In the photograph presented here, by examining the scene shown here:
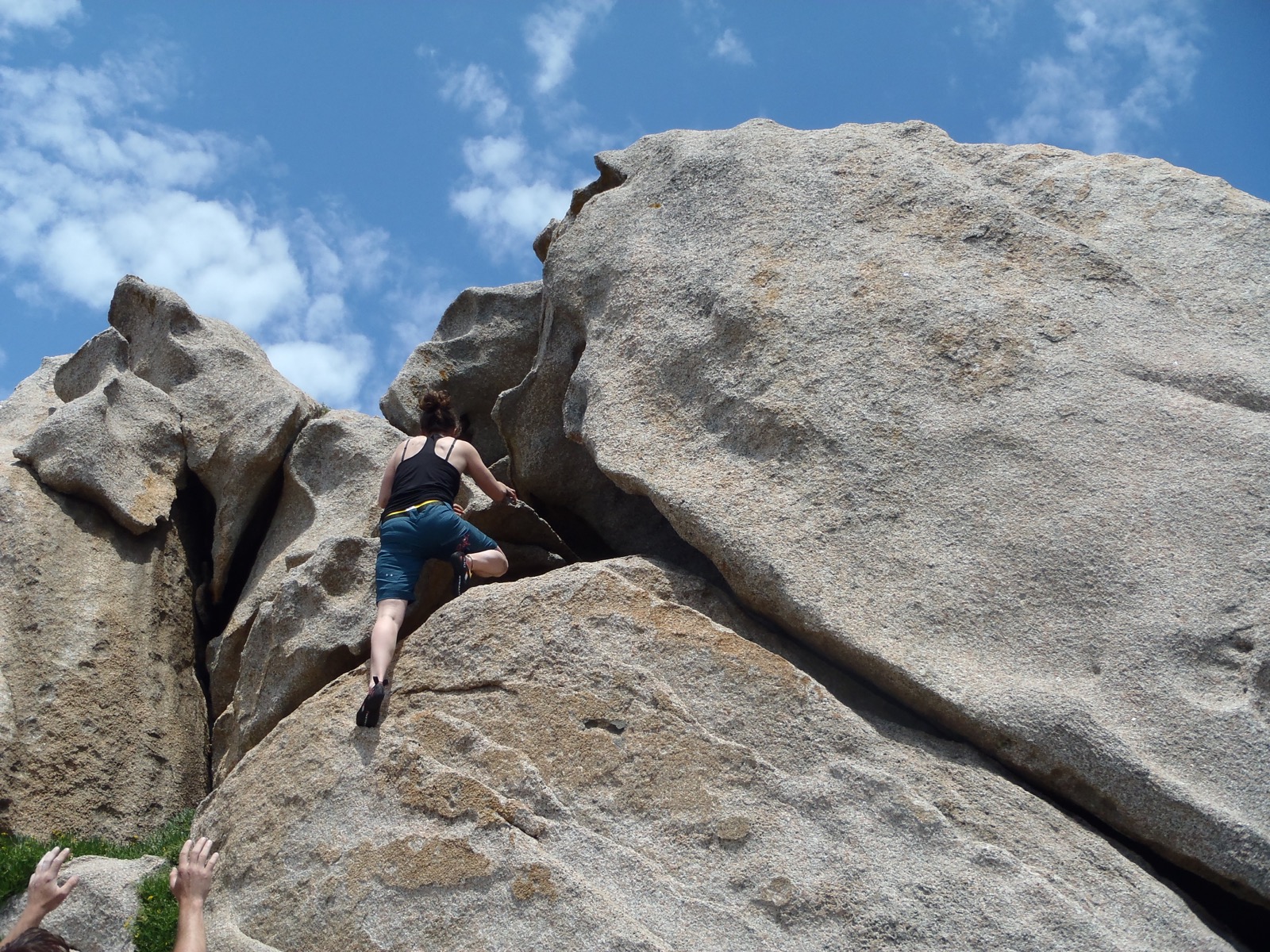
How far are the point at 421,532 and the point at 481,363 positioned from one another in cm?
446

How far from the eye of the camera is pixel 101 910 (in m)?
7.70

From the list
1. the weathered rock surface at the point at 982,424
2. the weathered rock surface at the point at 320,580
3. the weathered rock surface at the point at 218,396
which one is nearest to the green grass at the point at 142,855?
the weathered rock surface at the point at 320,580

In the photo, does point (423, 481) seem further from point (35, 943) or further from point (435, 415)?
point (35, 943)

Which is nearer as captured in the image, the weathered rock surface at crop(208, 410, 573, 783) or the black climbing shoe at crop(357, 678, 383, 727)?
the black climbing shoe at crop(357, 678, 383, 727)

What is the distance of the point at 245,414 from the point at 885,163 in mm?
7306

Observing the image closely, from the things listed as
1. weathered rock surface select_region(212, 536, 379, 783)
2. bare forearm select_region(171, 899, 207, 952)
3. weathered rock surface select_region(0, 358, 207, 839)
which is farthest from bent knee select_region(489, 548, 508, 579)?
weathered rock surface select_region(0, 358, 207, 839)

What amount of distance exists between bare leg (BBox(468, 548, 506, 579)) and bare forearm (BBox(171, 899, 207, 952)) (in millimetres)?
3252

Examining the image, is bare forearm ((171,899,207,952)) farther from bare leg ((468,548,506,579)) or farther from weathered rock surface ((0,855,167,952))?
bare leg ((468,548,506,579))

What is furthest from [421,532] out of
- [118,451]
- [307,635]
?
[118,451]

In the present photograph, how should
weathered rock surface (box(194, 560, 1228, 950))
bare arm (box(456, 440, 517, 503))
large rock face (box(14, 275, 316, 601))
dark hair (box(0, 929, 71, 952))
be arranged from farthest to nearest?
large rock face (box(14, 275, 316, 601)) < bare arm (box(456, 440, 517, 503)) < weathered rock surface (box(194, 560, 1228, 950)) < dark hair (box(0, 929, 71, 952))

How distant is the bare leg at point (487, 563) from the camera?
27.6ft

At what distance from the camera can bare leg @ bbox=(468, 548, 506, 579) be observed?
8422mm

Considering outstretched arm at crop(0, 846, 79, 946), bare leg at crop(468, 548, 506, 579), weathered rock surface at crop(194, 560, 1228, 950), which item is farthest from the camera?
bare leg at crop(468, 548, 506, 579)

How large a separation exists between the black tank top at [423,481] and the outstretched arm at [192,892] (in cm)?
308
